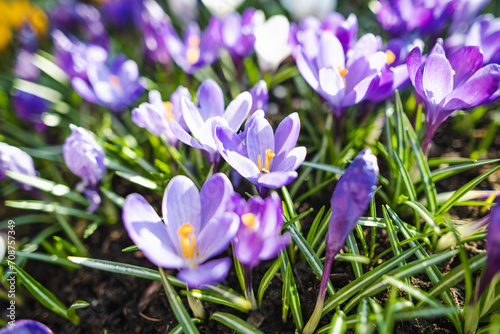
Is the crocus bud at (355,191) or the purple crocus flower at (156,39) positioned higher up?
the purple crocus flower at (156,39)

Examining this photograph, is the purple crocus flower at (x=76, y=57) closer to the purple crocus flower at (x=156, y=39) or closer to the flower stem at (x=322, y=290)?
the purple crocus flower at (x=156, y=39)

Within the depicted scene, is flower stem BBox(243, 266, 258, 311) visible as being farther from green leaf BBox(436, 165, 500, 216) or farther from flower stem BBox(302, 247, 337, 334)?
green leaf BBox(436, 165, 500, 216)

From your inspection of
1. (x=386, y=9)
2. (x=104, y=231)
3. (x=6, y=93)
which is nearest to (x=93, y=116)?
(x=6, y=93)

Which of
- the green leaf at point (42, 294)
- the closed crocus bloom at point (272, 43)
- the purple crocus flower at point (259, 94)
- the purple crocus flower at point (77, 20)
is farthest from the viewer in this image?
the purple crocus flower at point (77, 20)

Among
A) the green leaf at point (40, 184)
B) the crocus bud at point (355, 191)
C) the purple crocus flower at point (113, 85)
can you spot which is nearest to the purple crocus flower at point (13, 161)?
the green leaf at point (40, 184)

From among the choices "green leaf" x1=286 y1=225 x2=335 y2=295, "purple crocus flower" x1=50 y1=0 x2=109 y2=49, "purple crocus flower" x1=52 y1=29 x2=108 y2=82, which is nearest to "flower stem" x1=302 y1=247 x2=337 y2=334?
"green leaf" x1=286 y1=225 x2=335 y2=295

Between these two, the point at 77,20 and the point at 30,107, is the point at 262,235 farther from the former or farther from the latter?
the point at 77,20
